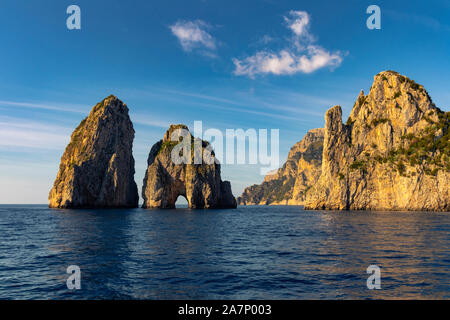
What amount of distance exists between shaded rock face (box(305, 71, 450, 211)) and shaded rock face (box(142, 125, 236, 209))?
53936 millimetres

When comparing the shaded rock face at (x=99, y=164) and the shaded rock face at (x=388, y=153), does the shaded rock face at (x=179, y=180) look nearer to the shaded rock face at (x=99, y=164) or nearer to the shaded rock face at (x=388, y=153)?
the shaded rock face at (x=99, y=164)

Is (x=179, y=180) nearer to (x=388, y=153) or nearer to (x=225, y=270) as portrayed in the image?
(x=388, y=153)

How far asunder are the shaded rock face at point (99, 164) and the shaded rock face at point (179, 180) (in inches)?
534

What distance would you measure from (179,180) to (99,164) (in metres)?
41.7

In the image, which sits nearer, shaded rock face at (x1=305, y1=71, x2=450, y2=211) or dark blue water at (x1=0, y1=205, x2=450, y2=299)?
dark blue water at (x1=0, y1=205, x2=450, y2=299)

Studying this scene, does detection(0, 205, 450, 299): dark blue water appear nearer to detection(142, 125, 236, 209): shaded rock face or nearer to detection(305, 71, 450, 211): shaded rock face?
detection(305, 71, 450, 211): shaded rock face

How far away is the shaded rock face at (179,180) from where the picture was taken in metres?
144

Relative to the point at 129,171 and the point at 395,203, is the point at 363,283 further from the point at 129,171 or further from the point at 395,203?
the point at 129,171

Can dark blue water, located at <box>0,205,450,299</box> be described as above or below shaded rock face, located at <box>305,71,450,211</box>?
below

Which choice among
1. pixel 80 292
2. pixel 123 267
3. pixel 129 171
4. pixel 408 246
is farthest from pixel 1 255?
pixel 129 171

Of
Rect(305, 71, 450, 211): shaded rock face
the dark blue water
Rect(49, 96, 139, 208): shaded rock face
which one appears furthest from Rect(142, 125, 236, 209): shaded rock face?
the dark blue water

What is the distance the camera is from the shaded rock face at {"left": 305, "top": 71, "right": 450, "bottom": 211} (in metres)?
121

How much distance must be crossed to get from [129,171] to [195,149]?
39.3 m
